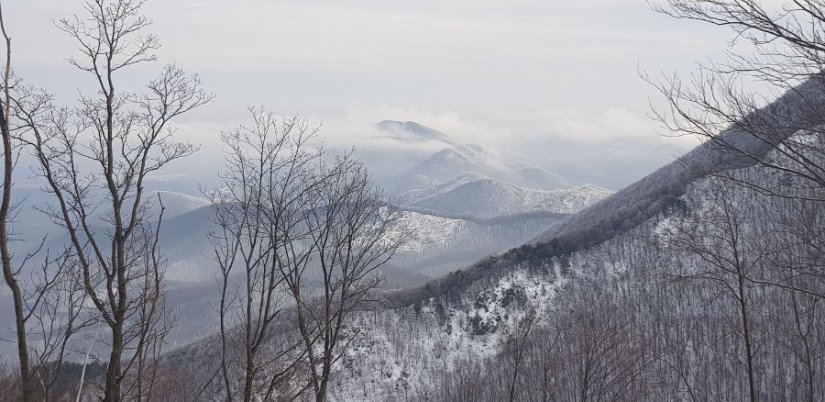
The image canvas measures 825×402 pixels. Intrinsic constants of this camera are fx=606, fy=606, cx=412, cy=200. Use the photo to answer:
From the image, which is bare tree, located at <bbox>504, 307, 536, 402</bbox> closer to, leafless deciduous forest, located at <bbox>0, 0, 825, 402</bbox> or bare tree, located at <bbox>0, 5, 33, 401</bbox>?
leafless deciduous forest, located at <bbox>0, 0, 825, 402</bbox>

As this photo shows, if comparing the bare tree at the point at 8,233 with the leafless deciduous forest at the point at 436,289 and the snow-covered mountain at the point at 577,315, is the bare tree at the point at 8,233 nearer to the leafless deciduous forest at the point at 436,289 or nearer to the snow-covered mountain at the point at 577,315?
the leafless deciduous forest at the point at 436,289

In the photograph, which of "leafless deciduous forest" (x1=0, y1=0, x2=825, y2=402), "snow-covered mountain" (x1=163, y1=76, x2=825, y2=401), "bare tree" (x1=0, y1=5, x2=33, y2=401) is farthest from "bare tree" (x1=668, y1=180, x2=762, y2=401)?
"snow-covered mountain" (x1=163, y1=76, x2=825, y2=401)

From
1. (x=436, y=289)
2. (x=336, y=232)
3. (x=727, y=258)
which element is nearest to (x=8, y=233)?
(x=336, y=232)

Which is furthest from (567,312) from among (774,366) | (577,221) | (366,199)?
(366,199)

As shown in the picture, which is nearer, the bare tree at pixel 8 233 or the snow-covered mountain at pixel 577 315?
the bare tree at pixel 8 233

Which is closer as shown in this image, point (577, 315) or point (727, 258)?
point (727, 258)

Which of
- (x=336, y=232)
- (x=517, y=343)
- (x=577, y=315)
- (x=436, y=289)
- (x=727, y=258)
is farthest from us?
(x=436, y=289)

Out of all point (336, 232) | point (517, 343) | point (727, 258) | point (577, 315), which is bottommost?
point (577, 315)

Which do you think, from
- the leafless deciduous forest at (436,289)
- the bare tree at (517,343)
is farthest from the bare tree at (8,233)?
the bare tree at (517,343)

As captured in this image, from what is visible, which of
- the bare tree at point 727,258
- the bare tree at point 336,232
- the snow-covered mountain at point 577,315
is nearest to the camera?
the bare tree at point 336,232

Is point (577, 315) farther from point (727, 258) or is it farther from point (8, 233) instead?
point (8, 233)

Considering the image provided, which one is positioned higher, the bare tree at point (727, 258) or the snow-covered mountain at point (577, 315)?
the bare tree at point (727, 258)

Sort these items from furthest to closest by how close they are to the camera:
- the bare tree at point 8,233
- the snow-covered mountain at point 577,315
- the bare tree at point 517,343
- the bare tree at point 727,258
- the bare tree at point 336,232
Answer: the snow-covered mountain at point 577,315, the bare tree at point 517,343, the bare tree at point 727,258, the bare tree at point 336,232, the bare tree at point 8,233
